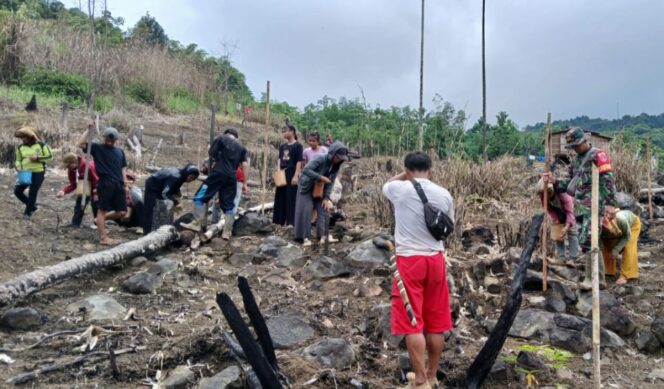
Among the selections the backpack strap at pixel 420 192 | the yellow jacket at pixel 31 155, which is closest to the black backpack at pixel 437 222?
the backpack strap at pixel 420 192

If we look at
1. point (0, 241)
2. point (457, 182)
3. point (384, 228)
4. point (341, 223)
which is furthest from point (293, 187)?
point (0, 241)

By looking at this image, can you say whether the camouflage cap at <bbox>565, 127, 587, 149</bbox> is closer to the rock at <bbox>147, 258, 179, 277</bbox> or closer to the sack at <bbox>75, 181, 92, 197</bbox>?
the rock at <bbox>147, 258, 179, 277</bbox>

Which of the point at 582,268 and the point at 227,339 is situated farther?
the point at 582,268

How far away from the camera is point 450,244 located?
6441 millimetres

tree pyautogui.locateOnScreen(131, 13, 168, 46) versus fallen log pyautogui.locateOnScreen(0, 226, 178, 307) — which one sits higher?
tree pyautogui.locateOnScreen(131, 13, 168, 46)

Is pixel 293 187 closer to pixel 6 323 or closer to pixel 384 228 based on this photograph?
pixel 384 228

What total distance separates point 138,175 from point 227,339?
9.72 metres

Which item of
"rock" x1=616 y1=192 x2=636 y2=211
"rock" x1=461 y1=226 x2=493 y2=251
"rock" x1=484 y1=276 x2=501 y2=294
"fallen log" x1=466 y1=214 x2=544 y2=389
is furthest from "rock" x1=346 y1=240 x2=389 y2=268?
"rock" x1=616 y1=192 x2=636 y2=211

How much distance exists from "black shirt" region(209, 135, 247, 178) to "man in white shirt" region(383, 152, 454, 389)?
4048 millimetres

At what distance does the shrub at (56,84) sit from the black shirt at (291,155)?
42.2 ft

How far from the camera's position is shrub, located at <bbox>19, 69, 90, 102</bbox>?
1867 centimetres

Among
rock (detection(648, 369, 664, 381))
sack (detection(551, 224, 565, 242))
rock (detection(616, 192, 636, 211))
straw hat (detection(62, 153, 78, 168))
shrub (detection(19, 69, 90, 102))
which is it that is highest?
shrub (detection(19, 69, 90, 102))

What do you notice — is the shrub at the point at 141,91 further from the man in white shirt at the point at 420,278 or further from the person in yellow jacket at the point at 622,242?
the man in white shirt at the point at 420,278

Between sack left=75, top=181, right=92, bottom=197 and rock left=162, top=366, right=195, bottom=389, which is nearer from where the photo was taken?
rock left=162, top=366, right=195, bottom=389
